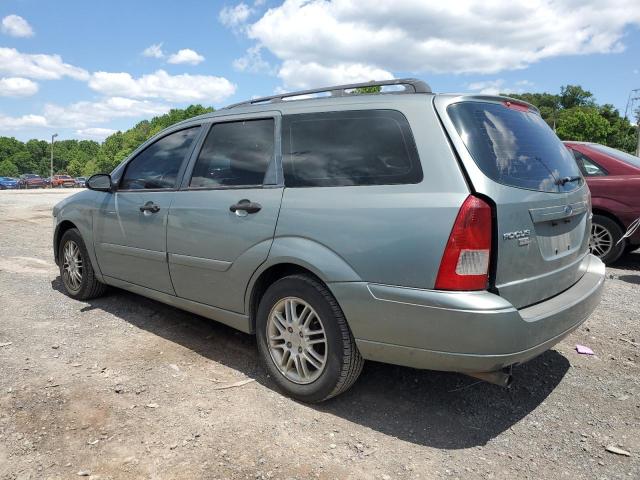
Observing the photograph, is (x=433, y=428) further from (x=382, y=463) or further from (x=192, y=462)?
(x=192, y=462)

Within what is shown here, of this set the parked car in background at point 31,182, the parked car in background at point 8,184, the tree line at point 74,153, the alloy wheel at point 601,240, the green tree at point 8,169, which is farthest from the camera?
the green tree at point 8,169

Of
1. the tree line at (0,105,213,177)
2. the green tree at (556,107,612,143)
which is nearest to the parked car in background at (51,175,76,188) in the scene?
the tree line at (0,105,213,177)

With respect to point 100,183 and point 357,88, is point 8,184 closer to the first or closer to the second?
point 100,183

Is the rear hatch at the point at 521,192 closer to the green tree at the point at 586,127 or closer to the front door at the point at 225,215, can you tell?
the front door at the point at 225,215

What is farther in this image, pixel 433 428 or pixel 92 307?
pixel 92 307

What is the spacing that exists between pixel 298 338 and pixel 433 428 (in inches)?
37.5

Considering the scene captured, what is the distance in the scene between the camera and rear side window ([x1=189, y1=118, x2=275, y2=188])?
3.42m

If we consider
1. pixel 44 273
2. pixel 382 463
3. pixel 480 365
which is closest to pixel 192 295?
pixel 382 463

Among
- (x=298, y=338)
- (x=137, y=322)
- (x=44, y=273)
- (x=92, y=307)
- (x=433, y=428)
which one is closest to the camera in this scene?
(x=433, y=428)

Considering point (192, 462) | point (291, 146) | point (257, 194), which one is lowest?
point (192, 462)

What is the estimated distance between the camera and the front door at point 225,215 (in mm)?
3275

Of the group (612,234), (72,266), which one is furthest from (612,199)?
(72,266)

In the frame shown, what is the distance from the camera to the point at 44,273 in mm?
6598

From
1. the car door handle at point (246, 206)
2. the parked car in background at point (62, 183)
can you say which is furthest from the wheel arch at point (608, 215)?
the parked car in background at point (62, 183)
